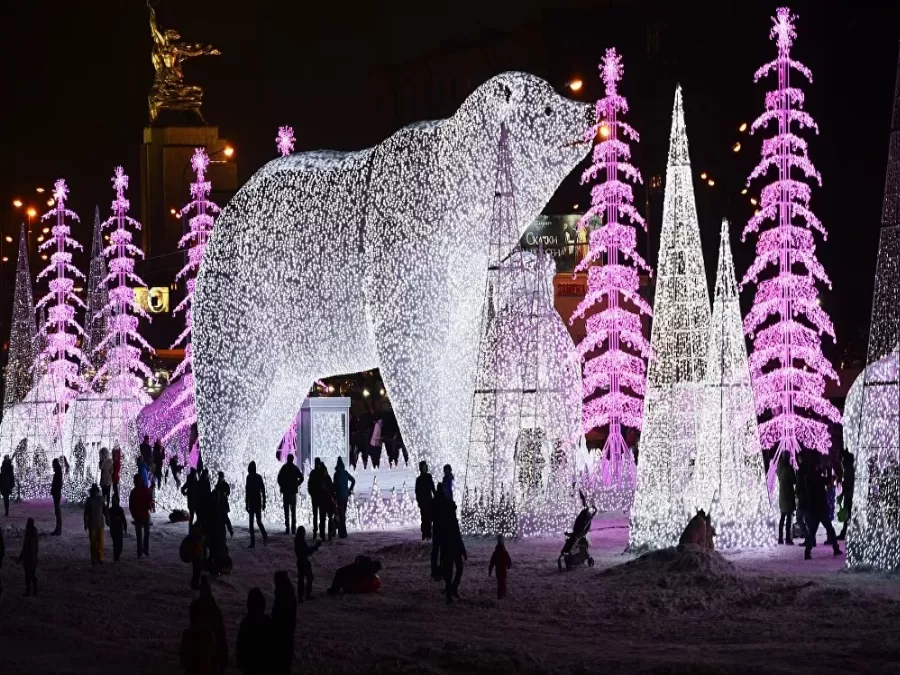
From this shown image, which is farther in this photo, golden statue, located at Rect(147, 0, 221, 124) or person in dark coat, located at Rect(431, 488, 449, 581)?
golden statue, located at Rect(147, 0, 221, 124)

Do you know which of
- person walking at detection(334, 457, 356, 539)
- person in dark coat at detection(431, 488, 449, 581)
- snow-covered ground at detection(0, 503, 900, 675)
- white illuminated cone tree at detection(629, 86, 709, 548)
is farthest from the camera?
person walking at detection(334, 457, 356, 539)

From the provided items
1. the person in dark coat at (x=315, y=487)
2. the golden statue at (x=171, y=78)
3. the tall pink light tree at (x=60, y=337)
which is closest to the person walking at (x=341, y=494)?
the person in dark coat at (x=315, y=487)

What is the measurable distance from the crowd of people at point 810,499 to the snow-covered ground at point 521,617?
0.93 feet

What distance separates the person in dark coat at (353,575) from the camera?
13.2 metres

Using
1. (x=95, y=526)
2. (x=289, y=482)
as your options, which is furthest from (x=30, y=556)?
(x=289, y=482)

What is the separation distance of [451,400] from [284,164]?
3.81m

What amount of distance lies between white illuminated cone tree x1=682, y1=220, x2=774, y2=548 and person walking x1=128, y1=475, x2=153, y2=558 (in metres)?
5.65

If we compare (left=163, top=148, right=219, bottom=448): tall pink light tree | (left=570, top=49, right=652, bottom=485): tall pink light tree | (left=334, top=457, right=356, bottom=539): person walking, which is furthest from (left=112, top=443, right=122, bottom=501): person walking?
(left=570, top=49, right=652, bottom=485): tall pink light tree

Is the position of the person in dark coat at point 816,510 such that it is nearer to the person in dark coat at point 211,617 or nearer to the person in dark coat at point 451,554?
the person in dark coat at point 451,554

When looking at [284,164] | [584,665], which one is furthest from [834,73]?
[584,665]

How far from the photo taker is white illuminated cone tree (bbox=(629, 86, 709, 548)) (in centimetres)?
1525

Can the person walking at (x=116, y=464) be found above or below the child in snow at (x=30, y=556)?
above

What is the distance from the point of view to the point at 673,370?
50.9 ft

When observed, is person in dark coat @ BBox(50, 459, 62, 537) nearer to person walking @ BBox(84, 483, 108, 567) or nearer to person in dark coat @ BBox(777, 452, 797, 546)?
person walking @ BBox(84, 483, 108, 567)
